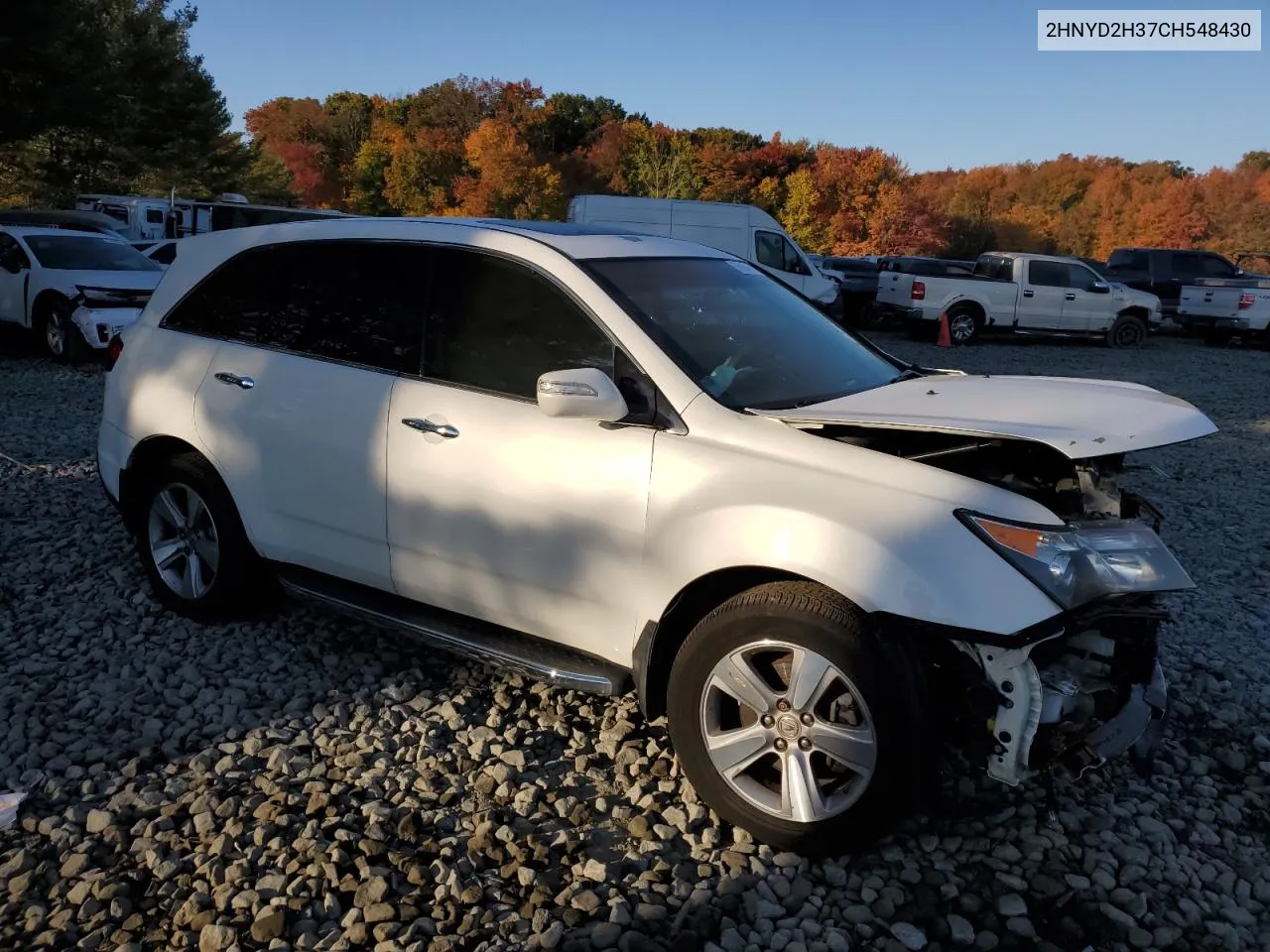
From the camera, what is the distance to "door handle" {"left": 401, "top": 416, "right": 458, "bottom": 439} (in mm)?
3477

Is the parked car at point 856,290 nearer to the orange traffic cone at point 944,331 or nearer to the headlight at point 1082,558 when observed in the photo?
the orange traffic cone at point 944,331

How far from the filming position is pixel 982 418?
2889 millimetres

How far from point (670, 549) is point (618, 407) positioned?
46cm

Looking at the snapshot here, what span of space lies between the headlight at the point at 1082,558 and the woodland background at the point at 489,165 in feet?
74.6

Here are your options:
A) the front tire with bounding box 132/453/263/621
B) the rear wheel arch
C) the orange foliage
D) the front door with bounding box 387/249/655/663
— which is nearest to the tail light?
the rear wheel arch

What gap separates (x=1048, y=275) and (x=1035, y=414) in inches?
760

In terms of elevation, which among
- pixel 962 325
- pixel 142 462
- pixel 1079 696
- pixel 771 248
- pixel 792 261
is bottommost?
pixel 1079 696

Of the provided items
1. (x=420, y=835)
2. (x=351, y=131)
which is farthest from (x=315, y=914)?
(x=351, y=131)

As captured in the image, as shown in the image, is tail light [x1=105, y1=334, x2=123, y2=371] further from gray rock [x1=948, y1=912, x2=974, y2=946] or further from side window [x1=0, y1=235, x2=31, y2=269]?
side window [x1=0, y1=235, x2=31, y2=269]

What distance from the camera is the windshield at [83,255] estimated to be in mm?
12461

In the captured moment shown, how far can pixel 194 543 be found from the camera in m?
4.39

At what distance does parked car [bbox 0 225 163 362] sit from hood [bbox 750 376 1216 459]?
35.7 ft

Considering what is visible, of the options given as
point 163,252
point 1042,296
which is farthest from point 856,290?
point 163,252

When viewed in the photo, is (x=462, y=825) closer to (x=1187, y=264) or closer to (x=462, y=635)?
(x=462, y=635)
